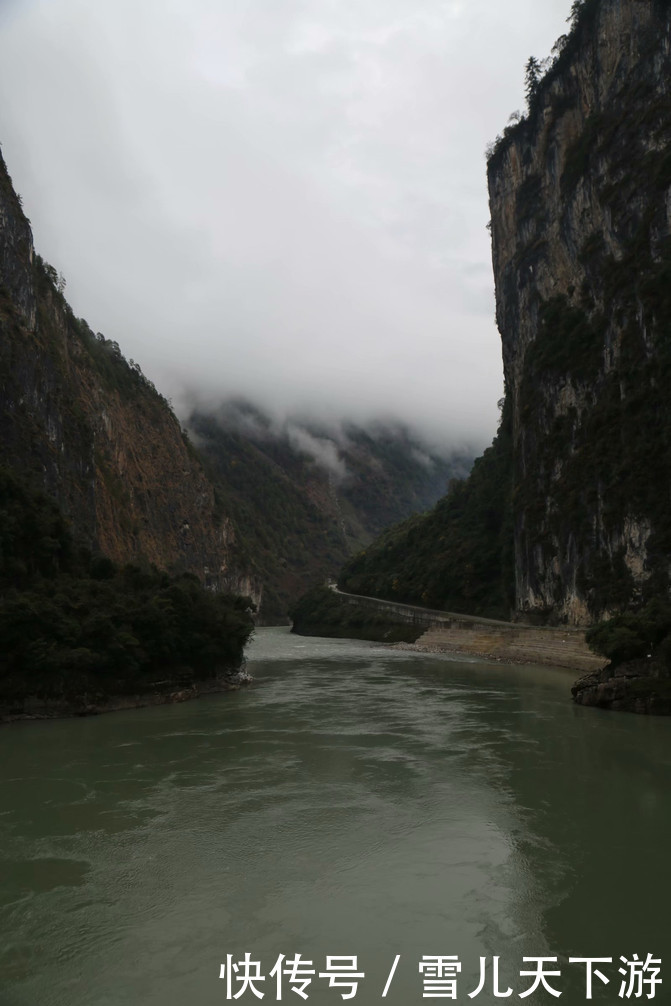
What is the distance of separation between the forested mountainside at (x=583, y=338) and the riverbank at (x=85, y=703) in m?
31.9

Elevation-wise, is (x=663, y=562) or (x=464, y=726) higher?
(x=663, y=562)

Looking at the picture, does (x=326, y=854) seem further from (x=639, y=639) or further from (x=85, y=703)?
(x=639, y=639)

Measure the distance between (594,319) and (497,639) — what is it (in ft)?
96.4

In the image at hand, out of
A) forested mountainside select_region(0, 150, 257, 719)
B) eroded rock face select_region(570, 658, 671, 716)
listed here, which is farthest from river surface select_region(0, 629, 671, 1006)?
forested mountainside select_region(0, 150, 257, 719)

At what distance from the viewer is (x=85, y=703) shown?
30.2 metres

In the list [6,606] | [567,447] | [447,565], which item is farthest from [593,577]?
[6,606]

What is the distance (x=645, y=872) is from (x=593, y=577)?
45339mm

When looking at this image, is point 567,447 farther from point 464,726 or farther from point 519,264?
point 464,726

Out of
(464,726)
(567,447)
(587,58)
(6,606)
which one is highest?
(587,58)

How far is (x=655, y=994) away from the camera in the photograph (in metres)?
8.62

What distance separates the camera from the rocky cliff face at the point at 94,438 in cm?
5681

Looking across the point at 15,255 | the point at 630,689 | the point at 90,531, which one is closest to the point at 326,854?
the point at 630,689

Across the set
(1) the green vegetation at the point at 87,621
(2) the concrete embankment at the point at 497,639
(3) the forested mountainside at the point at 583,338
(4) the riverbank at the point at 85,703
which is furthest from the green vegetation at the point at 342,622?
(4) the riverbank at the point at 85,703

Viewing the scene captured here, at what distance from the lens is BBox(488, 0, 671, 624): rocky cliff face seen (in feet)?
165
